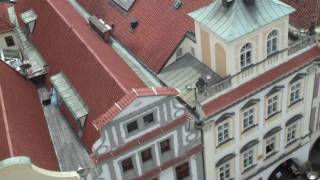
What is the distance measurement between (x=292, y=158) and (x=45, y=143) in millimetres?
23113

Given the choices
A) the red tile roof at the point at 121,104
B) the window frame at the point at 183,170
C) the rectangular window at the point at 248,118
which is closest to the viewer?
the red tile roof at the point at 121,104

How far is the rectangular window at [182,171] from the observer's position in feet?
126

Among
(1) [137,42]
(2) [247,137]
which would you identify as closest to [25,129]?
(1) [137,42]

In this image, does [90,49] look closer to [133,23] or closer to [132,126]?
[133,23]

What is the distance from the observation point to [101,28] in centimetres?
4288

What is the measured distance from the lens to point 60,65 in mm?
42375

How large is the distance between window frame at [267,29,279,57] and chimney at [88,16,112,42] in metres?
14.0

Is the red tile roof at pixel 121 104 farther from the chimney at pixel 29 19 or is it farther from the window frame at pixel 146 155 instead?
the chimney at pixel 29 19

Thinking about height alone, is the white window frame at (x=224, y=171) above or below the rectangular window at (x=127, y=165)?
below

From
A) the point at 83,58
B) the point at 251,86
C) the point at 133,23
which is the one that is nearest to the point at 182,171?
the point at 251,86

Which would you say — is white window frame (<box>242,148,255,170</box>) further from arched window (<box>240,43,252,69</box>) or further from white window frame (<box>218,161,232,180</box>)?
arched window (<box>240,43,252,69</box>)

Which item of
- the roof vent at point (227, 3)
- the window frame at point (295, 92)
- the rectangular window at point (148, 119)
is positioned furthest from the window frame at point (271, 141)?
the roof vent at point (227, 3)

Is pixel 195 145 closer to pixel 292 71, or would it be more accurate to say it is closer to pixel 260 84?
pixel 260 84

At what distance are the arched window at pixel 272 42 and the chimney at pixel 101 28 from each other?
45.9 ft
